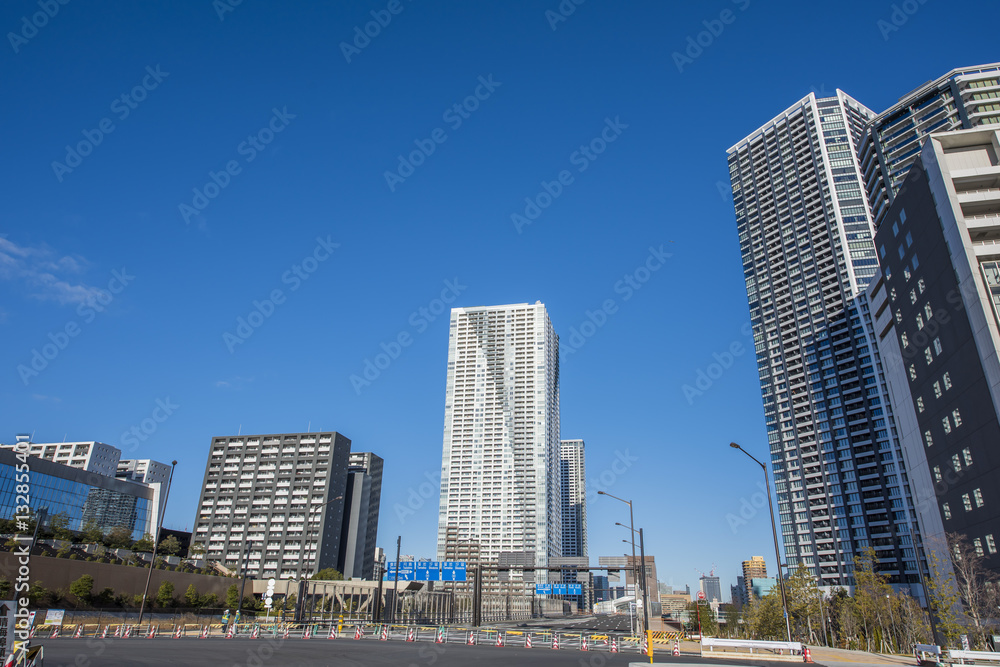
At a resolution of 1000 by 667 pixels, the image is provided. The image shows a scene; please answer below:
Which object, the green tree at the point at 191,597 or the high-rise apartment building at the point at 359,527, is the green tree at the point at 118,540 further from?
the high-rise apartment building at the point at 359,527

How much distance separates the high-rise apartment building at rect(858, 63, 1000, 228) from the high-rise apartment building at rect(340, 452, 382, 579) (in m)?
139

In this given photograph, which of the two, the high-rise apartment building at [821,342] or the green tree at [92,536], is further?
the high-rise apartment building at [821,342]

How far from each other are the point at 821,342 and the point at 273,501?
435ft

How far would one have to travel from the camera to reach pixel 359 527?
15562 cm

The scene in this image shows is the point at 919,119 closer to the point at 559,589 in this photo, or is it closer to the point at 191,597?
the point at 559,589

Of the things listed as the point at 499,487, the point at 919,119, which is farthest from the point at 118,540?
the point at 919,119

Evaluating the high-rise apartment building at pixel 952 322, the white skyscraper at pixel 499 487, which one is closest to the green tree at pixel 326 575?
the white skyscraper at pixel 499 487

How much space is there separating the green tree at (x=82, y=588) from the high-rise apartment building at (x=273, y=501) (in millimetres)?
76097

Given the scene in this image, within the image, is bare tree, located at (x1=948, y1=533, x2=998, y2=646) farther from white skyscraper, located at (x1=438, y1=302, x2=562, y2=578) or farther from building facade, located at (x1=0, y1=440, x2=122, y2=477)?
building facade, located at (x1=0, y1=440, x2=122, y2=477)

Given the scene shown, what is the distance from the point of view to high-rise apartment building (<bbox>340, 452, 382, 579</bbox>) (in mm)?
152000

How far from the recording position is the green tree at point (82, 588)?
46.8 meters

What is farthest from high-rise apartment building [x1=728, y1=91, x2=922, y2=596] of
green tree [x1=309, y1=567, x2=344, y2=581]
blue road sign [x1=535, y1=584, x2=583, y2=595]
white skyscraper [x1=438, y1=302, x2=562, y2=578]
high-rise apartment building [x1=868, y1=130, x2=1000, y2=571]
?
green tree [x1=309, y1=567, x2=344, y2=581]

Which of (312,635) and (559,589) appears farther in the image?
(559,589)

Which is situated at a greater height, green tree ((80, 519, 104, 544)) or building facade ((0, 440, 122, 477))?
building facade ((0, 440, 122, 477))
